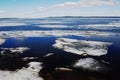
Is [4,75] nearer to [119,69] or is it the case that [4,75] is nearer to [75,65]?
[75,65]

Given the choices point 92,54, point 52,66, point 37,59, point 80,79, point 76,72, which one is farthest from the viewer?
point 92,54

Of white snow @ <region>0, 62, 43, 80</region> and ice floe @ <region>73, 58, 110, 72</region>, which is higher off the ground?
white snow @ <region>0, 62, 43, 80</region>

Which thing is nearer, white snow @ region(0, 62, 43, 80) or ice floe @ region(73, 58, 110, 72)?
white snow @ region(0, 62, 43, 80)

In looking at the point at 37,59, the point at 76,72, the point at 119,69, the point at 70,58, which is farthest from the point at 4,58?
the point at 119,69

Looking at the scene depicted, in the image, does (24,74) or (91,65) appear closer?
(24,74)
